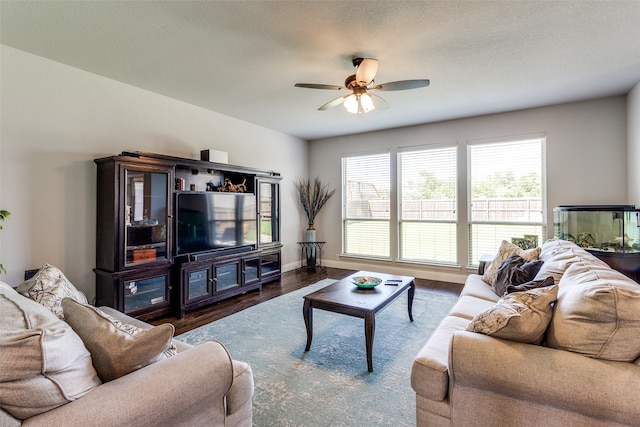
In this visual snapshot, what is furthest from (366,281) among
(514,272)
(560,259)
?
(560,259)

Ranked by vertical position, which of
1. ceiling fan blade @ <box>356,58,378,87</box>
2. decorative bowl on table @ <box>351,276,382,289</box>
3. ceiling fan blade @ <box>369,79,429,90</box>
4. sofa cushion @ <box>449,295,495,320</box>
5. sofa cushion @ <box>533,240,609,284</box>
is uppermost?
ceiling fan blade @ <box>356,58,378,87</box>

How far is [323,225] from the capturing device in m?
6.34

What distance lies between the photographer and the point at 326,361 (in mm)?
2465

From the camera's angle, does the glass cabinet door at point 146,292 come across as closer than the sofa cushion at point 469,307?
No

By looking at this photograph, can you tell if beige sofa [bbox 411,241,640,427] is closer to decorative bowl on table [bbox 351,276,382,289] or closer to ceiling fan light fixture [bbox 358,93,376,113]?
decorative bowl on table [bbox 351,276,382,289]

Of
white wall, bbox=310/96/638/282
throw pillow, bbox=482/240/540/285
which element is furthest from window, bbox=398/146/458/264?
throw pillow, bbox=482/240/540/285

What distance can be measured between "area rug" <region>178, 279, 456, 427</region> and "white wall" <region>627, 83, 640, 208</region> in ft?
8.47

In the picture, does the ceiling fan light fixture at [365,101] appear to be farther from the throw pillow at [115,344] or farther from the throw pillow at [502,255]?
the throw pillow at [115,344]

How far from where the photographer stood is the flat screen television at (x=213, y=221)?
12.1 ft

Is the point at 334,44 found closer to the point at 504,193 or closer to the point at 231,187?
→ the point at 231,187

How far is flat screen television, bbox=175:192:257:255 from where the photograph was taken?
3.69 m

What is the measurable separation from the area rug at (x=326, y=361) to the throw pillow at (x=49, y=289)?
49.1 inches

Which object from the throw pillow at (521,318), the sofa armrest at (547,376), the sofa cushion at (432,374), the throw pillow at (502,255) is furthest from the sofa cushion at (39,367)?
the throw pillow at (502,255)

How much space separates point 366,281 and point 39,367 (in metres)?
2.52
